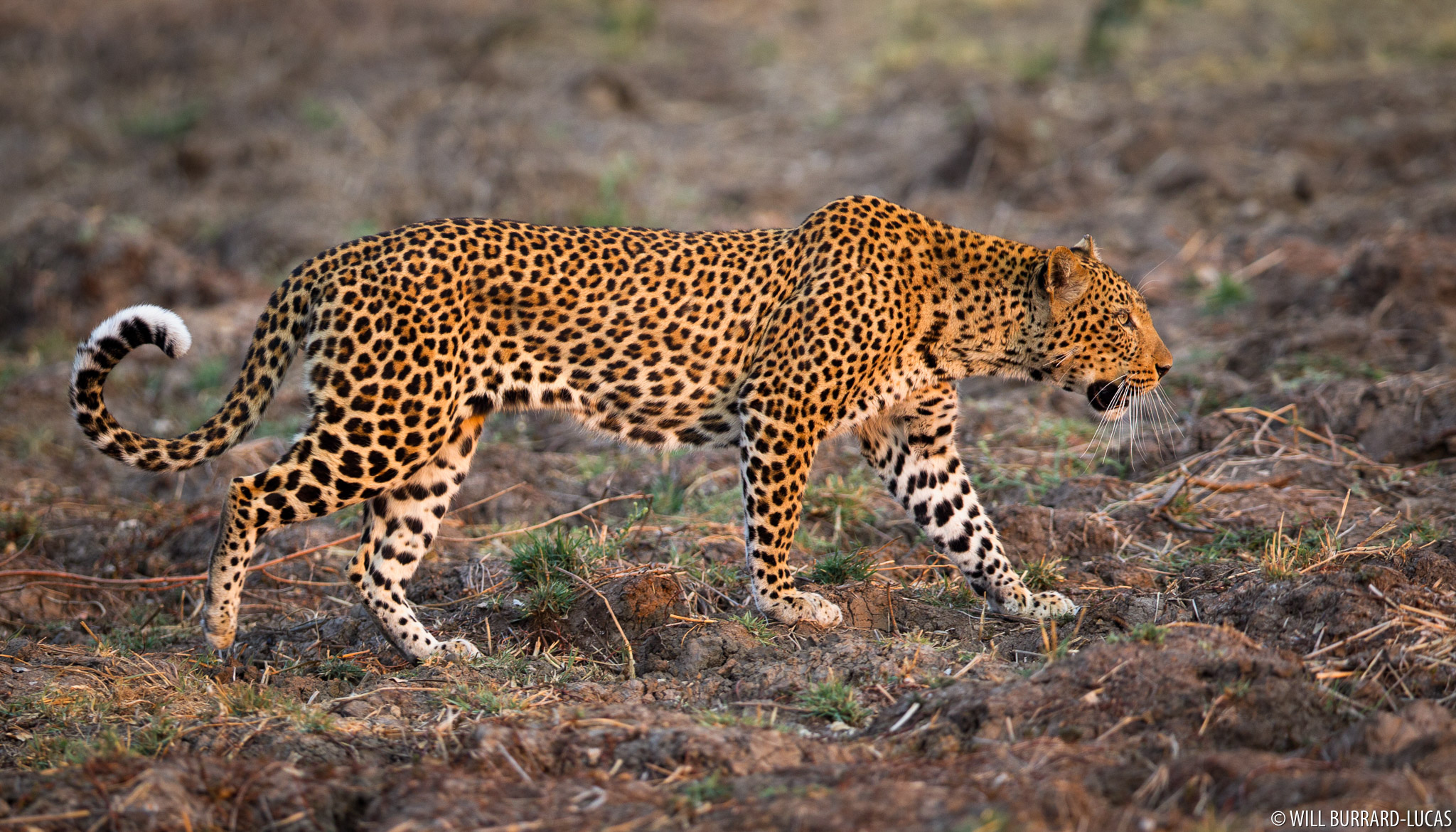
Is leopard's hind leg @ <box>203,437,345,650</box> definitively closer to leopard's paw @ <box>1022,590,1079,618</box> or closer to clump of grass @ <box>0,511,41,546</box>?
clump of grass @ <box>0,511,41,546</box>

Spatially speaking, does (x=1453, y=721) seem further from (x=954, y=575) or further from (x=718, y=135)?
(x=718, y=135)

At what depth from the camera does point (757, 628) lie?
607 cm

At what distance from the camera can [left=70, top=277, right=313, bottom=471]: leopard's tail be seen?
18.7 feet

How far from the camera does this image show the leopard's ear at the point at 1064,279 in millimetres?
6336

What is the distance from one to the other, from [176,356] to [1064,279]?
13.0 feet

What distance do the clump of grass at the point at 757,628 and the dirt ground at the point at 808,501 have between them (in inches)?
0.6

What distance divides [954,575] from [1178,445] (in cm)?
227

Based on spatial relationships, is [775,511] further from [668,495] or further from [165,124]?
[165,124]

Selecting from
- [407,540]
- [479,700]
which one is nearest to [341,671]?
[407,540]

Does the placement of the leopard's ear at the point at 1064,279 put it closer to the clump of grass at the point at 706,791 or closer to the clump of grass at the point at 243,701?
the clump of grass at the point at 706,791

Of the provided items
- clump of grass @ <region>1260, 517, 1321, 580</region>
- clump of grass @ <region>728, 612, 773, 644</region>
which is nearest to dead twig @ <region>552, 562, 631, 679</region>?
clump of grass @ <region>728, 612, 773, 644</region>

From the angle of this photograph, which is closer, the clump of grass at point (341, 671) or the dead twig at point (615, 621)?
the dead twig at point (615, 621)

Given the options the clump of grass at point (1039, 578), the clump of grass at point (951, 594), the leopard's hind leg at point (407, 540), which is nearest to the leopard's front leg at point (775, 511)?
the clump of grass at point (951, 594)

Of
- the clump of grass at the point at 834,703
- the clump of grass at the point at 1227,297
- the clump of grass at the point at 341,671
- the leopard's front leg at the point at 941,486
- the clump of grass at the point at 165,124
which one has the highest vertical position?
the clump of grass at the point at 165,124
